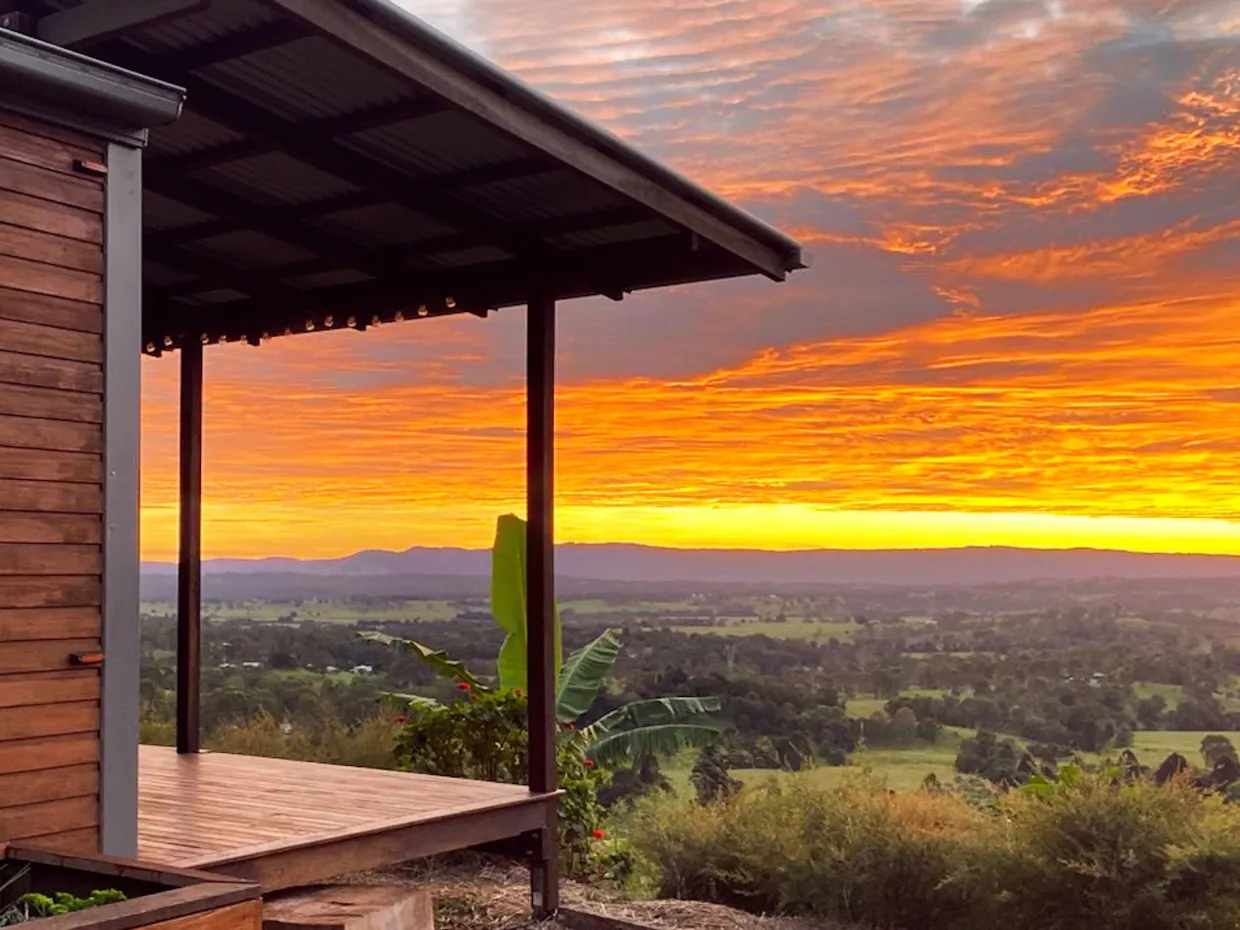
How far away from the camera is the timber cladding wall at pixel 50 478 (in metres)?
4.29

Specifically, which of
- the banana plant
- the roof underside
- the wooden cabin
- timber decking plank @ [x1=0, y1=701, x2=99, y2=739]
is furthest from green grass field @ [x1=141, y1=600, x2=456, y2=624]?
timber decking plank @ [x1=0, y1=701, x2=99, y2=739]

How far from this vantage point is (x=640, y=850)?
8789 mm

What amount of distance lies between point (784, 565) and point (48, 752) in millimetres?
14413

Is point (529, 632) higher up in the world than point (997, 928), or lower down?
higher up

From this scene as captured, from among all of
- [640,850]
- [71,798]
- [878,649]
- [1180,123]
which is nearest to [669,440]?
[878,649]

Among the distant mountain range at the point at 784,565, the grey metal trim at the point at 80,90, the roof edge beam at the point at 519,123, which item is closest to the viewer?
the grey metal trim at the point at 80,90

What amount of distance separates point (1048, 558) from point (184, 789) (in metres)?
12.0

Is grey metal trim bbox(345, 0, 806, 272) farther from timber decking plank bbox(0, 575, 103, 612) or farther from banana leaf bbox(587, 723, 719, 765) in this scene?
banana leaf bbox(587, 723, 719, 765)

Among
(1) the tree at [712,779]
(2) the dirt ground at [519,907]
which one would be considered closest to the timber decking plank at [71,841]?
(2) the dirt ground at [519,907]

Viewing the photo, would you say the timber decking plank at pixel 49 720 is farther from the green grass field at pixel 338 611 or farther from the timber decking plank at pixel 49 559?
the green grass field at pixel 338 611

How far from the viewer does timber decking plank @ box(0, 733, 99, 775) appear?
4.22m

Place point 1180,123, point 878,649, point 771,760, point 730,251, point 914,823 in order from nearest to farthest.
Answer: point 730,251, point 914,823, point 1180,123, point 771,760, point 878,649

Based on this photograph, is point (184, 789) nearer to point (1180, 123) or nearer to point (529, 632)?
point (529, 632)

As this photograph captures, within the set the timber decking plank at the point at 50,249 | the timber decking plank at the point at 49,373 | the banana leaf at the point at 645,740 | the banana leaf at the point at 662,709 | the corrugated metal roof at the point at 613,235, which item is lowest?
the banana leaf at the point at 645,740
